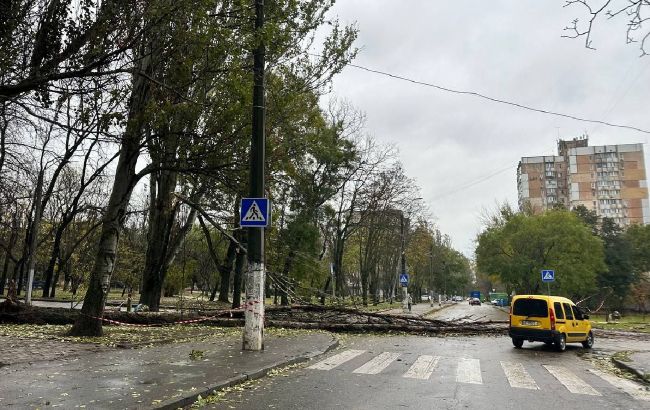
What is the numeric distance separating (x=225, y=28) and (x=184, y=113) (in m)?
4.75

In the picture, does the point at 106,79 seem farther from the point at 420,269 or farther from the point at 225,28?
the point at 420,269

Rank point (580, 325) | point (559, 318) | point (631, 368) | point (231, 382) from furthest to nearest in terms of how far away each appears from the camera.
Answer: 1. point (580, 325)
2. point (559, 318)
3. point (631, 368)
4. point (231, 382)

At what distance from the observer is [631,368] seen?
1158 cm

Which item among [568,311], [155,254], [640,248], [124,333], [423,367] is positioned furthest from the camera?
[640,248]

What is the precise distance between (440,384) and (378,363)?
265 cm

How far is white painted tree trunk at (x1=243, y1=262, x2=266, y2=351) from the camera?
11664 mm

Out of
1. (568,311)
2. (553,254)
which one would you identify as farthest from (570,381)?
(553,254)

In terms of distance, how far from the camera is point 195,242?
166ft

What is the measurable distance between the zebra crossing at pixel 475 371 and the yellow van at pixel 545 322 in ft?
12.5

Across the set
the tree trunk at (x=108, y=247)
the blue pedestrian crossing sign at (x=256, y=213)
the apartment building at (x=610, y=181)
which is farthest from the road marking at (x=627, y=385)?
the apartment building at (x=610, y=181)

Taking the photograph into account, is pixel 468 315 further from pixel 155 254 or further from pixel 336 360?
pixel 336 360

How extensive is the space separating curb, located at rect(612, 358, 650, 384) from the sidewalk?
23.3 ft

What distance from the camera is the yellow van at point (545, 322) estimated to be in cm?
1614

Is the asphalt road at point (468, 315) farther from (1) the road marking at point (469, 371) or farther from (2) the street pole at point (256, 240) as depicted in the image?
(2) the street pole at point (256, 240)
